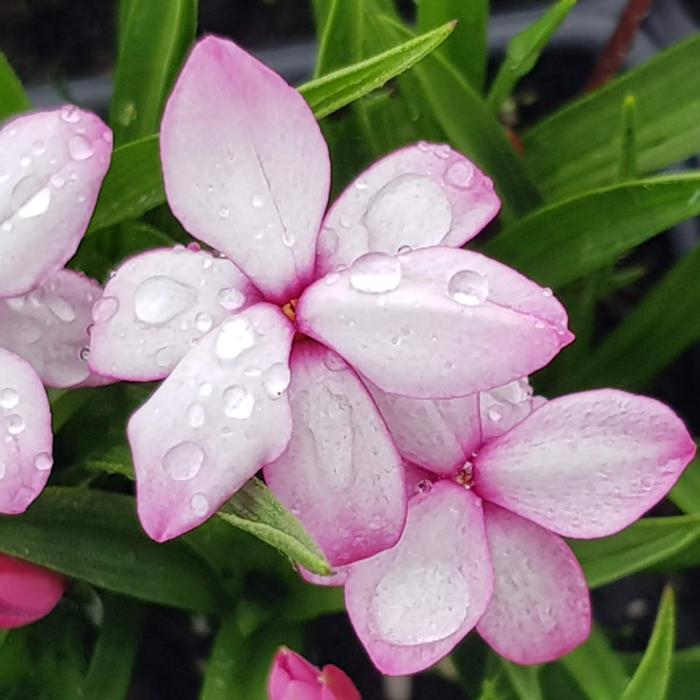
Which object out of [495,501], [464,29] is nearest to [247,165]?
[495,501]

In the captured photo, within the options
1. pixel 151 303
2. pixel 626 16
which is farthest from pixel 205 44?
pixel 626 16

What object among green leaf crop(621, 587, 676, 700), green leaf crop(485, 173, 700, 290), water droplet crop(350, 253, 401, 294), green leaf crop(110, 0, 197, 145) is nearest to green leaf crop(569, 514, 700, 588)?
green leaf crop(621, 587, 676, 700)

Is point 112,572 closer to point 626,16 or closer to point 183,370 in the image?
point 183,370

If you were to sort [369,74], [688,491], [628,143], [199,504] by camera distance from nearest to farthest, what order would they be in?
[199,504] → [369,74] → [628,143] → [688,491]

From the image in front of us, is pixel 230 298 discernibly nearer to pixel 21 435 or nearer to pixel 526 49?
pixel 21 435

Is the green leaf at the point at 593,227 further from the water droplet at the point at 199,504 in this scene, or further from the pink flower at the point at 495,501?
the water droplet at the point at 199,504
